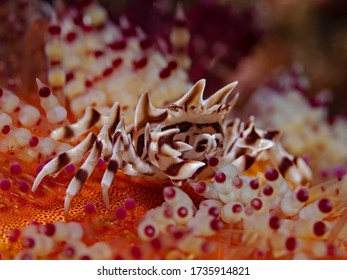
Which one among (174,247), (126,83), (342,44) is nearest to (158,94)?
(126,83)

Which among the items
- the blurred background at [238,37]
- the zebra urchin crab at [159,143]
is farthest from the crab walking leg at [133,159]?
the blurred background at [238,37]

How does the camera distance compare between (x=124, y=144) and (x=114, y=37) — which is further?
(x=114, y=37)

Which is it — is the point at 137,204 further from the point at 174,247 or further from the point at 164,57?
the point at 164,57

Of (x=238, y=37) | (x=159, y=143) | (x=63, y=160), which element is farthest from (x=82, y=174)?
(x=238, y=37)

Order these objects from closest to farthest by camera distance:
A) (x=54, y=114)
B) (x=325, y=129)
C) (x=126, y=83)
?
(x=54, y=114) → (x=126, y=83) → (x=325, y=129)

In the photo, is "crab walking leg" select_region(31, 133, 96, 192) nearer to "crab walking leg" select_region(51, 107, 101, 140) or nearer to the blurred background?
"crab walking leg" select_region(51, 107, 101, 140)

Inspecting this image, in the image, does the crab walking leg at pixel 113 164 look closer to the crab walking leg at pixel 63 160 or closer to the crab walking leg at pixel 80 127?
the crab walking leg at pixel 63 160
